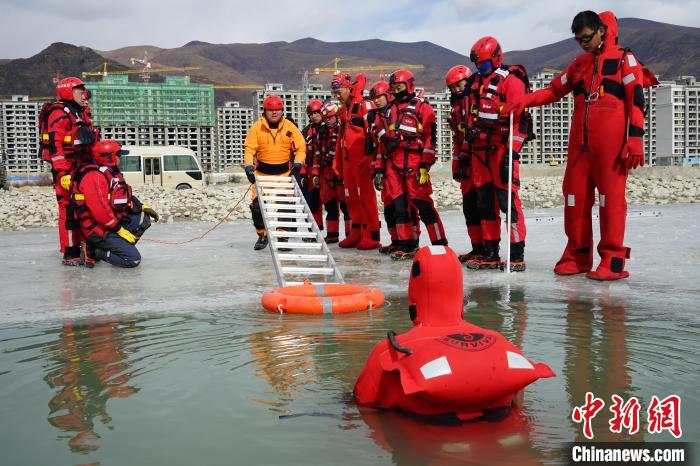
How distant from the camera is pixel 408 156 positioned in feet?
30.7

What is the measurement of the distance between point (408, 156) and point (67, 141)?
429 cm

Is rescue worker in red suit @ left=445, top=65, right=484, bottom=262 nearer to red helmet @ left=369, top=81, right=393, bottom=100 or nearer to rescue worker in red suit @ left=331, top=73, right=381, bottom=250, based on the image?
red helmet @ left=369, top=81, right=393, bottom=100

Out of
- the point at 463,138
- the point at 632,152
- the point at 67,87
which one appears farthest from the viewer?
the point at 67,87

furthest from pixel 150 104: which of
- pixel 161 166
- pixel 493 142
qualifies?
pixel 493 142

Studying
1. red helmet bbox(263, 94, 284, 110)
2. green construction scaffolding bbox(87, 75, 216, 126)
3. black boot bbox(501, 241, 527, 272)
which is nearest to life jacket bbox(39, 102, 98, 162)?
red helmet bbox(263, 94, 284, 110)

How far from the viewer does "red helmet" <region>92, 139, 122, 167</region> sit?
30.3 feet

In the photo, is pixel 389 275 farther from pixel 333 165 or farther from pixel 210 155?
pixel 210 155

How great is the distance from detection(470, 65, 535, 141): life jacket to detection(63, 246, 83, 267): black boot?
16.9 ft

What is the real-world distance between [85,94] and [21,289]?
3276 millimetres

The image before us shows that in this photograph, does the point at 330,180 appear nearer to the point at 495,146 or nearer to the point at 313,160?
the point at 313,160

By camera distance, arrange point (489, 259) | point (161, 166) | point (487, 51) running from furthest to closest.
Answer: point (161, 166) < point (489, 259) < point (487, 51)

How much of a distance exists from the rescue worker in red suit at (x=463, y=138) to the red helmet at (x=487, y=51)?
28 centimetres

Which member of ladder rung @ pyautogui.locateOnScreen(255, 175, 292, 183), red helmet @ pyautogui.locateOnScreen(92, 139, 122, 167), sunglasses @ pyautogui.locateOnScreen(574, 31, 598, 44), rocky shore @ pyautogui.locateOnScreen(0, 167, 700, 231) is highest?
sunglasses @ pyautogui.locateOnScreen(574, 31, 598, 44)

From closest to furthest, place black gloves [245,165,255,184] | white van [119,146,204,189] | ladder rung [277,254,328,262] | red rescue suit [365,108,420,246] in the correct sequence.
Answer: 1. ladder rung [277,254,328,262]
2. red rescue suit [365,108,420,246]
3. black gloves [245,165,255,184]
4. white van [119,146,204,189]
